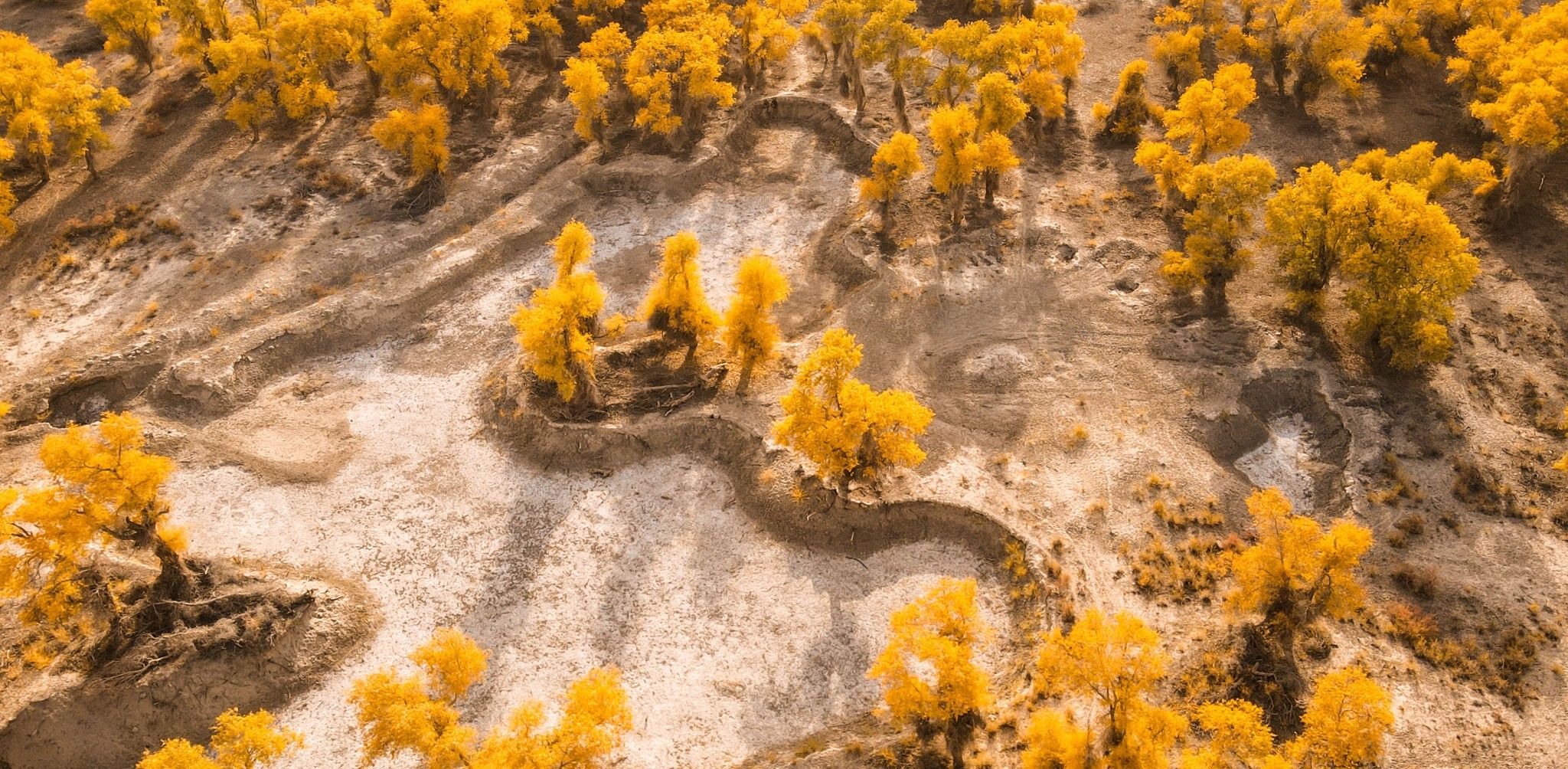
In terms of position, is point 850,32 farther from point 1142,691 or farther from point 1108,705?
point 1108,705

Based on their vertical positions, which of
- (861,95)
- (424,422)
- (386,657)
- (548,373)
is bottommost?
(386,657)

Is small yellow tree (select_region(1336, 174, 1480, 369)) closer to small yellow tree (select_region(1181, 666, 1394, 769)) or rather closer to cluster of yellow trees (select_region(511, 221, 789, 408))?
small yellow tree (select_region(1181, 666, 1394, 769))

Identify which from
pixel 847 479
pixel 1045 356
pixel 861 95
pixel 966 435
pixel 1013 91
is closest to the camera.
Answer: pixel 847 479

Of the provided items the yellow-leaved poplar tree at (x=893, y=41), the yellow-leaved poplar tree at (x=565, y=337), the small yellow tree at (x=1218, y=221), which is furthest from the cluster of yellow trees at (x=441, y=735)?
the yellow-leaved poplar tree at (x=893, y=41)

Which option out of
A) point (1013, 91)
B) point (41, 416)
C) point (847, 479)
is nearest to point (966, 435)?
point (847, 479)

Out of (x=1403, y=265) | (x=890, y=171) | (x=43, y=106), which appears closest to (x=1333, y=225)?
(x=1403, y=265)

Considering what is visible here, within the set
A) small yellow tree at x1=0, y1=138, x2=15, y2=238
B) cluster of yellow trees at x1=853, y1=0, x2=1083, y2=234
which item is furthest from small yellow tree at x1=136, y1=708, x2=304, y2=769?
small yellow tree at x1=0, y1=138, x2=15, y2=238

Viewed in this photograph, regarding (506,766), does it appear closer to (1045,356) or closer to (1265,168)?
(1045,356)
